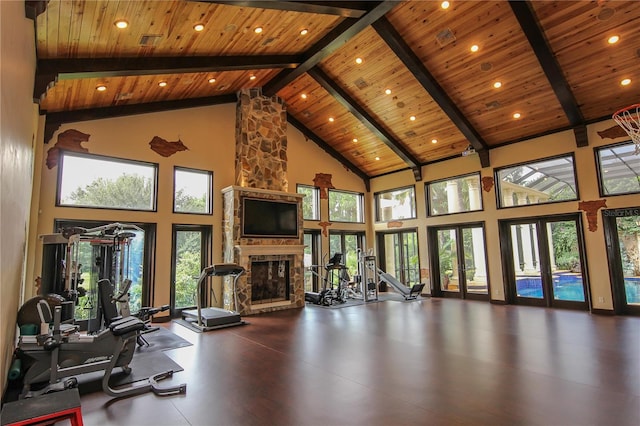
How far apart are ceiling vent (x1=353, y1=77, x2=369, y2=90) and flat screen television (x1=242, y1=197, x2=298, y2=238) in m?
3.34

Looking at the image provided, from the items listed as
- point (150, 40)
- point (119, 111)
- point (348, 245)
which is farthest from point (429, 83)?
point (119, 111)

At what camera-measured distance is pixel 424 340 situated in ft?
17.6

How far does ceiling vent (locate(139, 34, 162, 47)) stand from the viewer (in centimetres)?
497

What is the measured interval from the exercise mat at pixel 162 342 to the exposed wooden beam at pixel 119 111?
4.14 metres

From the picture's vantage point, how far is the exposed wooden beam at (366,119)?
A: 8320 mm

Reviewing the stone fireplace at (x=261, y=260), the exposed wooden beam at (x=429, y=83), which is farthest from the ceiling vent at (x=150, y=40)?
the exposed wooden beam at (x=429, y=83)

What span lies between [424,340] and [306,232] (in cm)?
574

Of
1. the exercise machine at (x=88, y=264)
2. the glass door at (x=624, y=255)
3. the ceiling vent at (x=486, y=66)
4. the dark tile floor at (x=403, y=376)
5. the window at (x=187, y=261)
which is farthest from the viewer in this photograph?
the window at (x=187, y=261)

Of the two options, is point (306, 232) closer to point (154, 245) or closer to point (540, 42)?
point (154, 245)

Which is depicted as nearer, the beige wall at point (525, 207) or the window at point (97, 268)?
the window at point (97, 268)

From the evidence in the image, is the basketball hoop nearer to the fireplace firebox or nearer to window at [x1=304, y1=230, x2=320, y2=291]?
the fireplace firebox

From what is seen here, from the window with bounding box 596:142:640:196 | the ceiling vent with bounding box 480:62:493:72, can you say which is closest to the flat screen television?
the ceiling vent with bounding box 480:62:493:72

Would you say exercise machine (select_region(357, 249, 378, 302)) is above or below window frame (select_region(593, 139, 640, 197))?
below

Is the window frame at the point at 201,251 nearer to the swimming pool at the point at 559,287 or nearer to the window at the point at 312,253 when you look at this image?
the window at the point at 312,253
